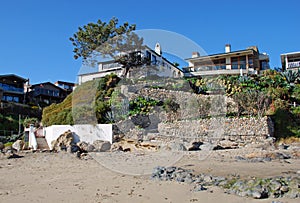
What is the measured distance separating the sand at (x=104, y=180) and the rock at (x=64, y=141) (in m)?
2.59

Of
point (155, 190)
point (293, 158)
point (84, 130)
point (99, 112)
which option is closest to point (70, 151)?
point (84, 130)

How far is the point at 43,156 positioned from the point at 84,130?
3056 millimetres

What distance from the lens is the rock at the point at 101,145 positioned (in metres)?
14.1

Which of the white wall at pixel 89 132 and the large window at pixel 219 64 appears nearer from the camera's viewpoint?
the white wall at pixel 89 132

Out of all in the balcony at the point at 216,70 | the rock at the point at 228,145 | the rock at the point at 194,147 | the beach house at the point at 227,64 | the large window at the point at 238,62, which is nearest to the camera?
the rock at the point at 194,147

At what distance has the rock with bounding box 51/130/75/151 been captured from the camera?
1487cm

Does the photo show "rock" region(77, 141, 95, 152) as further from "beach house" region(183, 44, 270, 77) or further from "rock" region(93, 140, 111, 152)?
"beach house" region(183, 44, 270, 77)

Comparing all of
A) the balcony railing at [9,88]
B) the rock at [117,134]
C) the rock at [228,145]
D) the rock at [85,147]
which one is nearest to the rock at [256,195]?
the rock at [228,145]

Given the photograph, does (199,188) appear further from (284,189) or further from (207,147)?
(207,147)

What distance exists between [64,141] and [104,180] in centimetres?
804

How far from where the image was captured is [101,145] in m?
14.3

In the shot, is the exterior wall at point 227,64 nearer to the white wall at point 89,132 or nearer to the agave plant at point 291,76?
the agave plant at point 291,76

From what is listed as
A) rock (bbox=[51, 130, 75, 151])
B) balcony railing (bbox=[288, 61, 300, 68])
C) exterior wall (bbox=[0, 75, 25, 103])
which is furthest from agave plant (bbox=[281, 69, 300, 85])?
exterior wall (bbox=[0, 75, 25, 103])

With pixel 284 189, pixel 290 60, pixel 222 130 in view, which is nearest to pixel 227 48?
pixel 290 60
